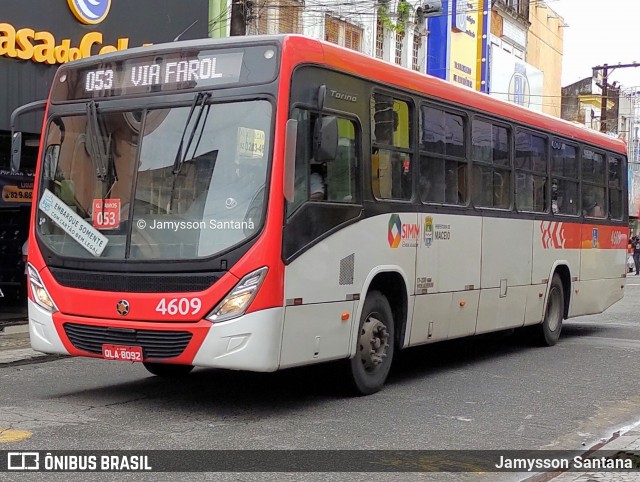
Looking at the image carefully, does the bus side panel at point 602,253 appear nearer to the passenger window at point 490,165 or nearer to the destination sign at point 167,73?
the passenger window at point 490,165

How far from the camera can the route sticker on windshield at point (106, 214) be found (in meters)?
8.12

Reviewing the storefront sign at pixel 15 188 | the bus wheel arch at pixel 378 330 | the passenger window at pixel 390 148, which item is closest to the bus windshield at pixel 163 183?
the passenger window at pixel 390 148

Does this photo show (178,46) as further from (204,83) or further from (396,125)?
(396,125)

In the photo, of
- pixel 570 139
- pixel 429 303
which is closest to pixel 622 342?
pixel 570 139

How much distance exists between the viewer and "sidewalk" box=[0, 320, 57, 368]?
37.9ft

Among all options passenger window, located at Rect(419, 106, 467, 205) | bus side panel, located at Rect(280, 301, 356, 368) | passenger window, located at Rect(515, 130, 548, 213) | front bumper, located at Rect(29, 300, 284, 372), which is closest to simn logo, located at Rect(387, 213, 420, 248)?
passenger window, located at Rect(419, 106, 467, 205)

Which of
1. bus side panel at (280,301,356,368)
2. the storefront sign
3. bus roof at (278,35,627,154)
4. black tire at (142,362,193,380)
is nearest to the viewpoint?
bus side panel at (280,301,356,368)

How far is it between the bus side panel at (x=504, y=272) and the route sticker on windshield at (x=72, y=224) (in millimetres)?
4926

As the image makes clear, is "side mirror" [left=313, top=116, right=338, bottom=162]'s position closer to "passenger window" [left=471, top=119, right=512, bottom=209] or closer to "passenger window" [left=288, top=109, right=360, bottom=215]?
"passenger window" [left=288, top=109, right=360, bottom=215]

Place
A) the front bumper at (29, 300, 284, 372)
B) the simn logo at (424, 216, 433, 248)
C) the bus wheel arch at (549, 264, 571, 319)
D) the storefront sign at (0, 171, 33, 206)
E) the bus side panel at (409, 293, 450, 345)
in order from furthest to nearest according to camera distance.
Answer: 1. the storefront sign at (0, 171, 33, 206)
2. the bus wheel arch at (549, 264, 571, 319)
3. the simn logo at (424, 216, 433, 248)
4. the bus side panel at (409, 293, 450, 345)
5. the front bumper at (29, 300, 284, 372)

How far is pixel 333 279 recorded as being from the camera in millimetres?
8391

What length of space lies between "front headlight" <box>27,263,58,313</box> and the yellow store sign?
20.0 feet

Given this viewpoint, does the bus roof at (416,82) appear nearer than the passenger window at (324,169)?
No

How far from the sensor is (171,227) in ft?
25.8
